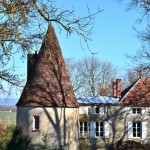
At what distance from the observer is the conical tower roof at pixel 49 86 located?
83.3ft

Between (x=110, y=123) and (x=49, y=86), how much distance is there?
36.6 ft

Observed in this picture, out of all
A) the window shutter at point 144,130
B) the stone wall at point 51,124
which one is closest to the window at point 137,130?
the window shutter at point 144,130

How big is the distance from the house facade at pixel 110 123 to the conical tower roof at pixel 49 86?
8917mm

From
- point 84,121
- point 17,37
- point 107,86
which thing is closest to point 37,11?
point 17,37

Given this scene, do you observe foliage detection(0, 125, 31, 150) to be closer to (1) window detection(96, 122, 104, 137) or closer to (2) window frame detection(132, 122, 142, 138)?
(1) window detection(96, 122, 104, 137)

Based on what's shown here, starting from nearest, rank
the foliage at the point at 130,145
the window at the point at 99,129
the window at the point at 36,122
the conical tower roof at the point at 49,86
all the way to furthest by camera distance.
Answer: the conical tower roof at the point at 49,86 → the window at the point at 36,122 → the foliage at the point at 130,145 → the window at the point at 99,129

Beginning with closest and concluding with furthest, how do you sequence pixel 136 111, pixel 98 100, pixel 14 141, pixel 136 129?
pixel 14 141
pixel 136 129
pixel 136 111
pixel 98 100

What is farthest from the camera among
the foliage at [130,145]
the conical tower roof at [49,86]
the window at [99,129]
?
the window at [99,129]

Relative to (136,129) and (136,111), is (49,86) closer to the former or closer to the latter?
(136,111)

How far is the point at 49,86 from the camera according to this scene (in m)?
25.7

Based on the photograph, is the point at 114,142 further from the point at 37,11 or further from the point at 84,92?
the point at 37,11

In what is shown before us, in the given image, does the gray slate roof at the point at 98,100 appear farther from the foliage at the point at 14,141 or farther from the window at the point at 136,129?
the foliage at the point at 14,141

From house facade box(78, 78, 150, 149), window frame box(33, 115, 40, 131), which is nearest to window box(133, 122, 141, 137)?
house facade box(78, 78, 150, 149)

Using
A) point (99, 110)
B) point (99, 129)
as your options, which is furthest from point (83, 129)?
point (99, 110)
